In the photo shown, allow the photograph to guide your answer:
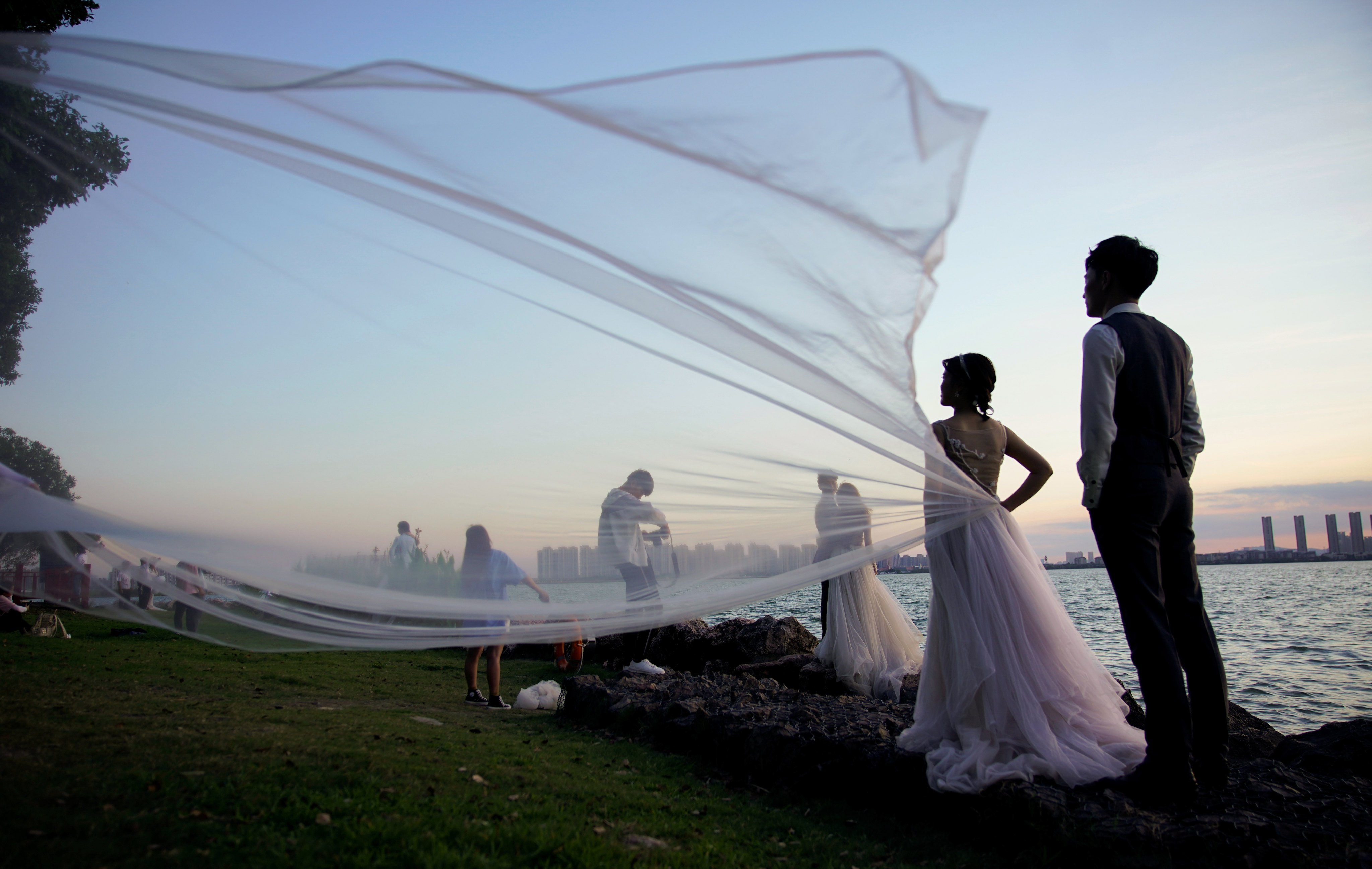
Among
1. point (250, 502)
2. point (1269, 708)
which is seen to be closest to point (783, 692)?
point (250, 502)

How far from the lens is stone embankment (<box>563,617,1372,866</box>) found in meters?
3.14

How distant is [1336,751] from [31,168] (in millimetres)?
8270

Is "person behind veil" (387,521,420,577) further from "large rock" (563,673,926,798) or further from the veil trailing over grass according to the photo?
"large rock" (563,673,926,798)

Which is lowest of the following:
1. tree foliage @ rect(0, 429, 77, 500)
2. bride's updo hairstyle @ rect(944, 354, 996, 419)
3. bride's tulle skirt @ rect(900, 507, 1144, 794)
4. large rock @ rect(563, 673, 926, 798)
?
large rock @ rect(563, 673, 926, 798)

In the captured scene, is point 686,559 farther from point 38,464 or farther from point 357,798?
point 38,464

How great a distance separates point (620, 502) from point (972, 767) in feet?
7.79

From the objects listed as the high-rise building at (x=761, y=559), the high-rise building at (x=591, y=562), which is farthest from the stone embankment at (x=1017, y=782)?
the high-rise building at (x=591, y=562)

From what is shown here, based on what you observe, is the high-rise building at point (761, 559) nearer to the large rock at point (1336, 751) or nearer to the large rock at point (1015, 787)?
the large rock at point (1015, 787)

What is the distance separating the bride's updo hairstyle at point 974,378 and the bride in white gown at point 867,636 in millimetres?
4110

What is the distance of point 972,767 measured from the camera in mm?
3975

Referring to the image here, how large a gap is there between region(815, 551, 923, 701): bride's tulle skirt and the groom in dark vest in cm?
475

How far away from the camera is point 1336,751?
183 inches

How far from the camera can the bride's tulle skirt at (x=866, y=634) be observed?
27.7 ft

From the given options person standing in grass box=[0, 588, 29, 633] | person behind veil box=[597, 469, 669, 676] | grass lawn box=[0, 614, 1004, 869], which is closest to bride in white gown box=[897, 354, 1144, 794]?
grass lawn box=[0, 614, 1004, 869]
